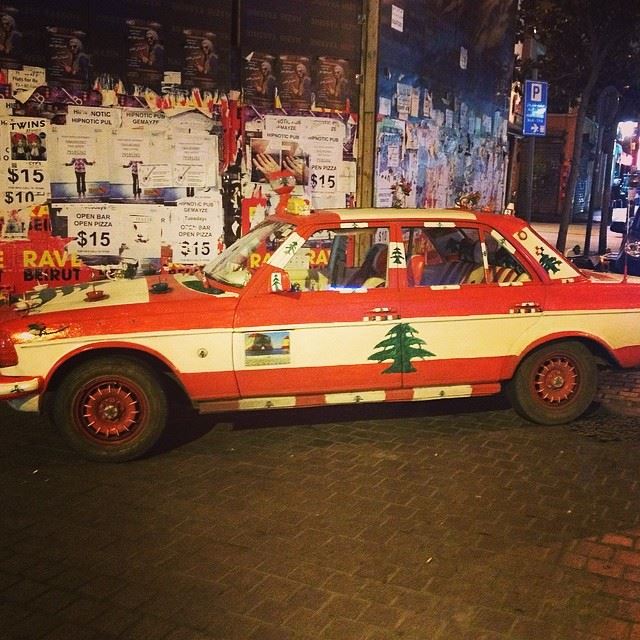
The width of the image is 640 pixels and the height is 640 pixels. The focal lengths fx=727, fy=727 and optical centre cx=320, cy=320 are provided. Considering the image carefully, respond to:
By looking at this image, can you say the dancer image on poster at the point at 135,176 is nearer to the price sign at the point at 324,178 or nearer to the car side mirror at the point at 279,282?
the price sign at the point at 324,178

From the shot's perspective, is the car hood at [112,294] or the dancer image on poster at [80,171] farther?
the dancer image on poster at [80,171]

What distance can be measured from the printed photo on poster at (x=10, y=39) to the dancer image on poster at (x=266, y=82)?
9.31 ft

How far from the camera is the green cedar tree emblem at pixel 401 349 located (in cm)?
531

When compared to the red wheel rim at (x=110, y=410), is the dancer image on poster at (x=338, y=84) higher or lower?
higher

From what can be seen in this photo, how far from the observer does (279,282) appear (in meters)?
5.14

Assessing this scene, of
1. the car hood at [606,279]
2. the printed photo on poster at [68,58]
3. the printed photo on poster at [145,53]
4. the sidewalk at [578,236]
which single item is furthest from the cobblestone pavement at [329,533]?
the sidewalk at [578,236]

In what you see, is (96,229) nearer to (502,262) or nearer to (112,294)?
(112,294)

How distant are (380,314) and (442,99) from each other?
26.7ft

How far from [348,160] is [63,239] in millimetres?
3942

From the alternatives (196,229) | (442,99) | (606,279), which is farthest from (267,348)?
(442,99)

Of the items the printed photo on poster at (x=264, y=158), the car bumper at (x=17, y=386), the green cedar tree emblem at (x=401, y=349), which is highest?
the printed photo on poster at (x=264, y=158)

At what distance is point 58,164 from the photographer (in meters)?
8.57

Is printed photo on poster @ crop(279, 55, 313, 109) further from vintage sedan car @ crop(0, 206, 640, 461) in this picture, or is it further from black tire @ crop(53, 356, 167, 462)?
black tire @ crop(53, 356, 167, 462)

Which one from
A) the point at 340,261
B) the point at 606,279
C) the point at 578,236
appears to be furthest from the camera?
the point at 578,236
